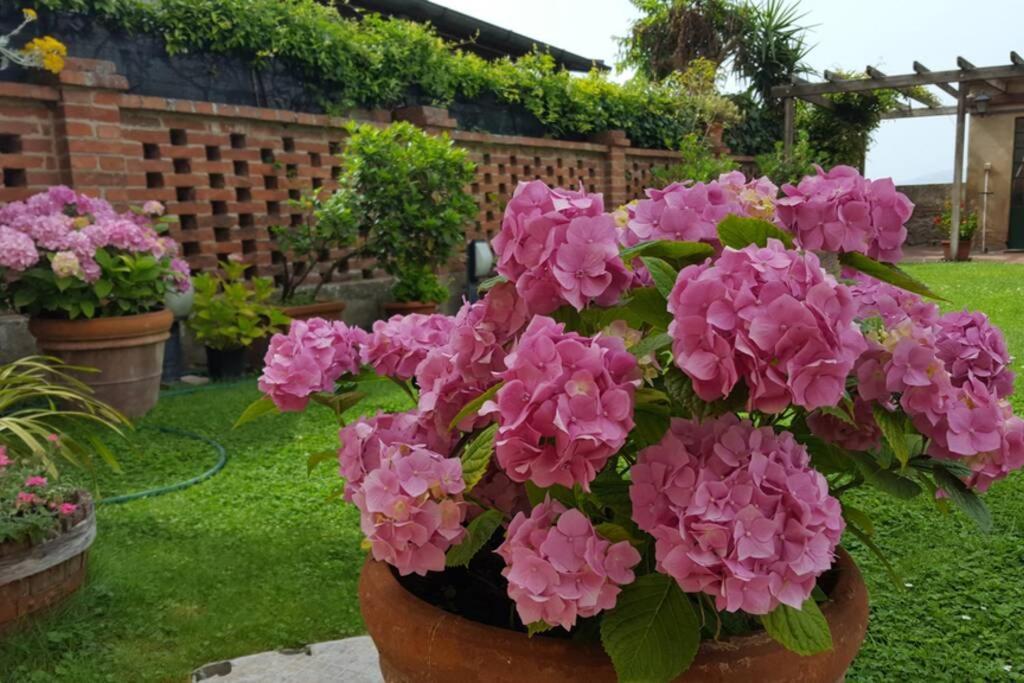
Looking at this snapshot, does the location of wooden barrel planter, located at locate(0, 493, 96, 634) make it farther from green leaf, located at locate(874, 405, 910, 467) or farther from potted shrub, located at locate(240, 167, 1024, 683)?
green leaf, located at locate(874, 405, 910, 467)

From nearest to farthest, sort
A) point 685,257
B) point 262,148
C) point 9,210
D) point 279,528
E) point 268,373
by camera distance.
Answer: point 685,257 < point 268,373 < point 279,528 < point 9,210 < point 262,148

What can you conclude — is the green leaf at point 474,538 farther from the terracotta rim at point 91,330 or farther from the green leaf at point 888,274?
the terracotta rim at point 91,330

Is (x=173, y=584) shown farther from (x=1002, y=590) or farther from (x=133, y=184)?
(x=133, y=184)

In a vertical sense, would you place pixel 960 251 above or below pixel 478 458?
below

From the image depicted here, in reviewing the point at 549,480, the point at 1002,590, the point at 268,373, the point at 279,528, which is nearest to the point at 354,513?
the point at 279,528

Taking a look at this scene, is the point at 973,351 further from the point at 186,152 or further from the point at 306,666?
the point at 186,152

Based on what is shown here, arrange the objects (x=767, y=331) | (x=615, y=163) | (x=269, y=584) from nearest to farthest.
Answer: (x=767, y=331)
(x=269, y=584)
(x=615, y=163)

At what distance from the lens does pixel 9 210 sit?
148 inches

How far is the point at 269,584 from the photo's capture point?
2268 mm

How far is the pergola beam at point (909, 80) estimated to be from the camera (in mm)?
10828

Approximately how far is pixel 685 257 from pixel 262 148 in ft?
16.7

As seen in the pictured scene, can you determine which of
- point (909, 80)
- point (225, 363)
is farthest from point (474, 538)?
point (909, 80)

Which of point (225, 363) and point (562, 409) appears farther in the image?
point (225, 363)

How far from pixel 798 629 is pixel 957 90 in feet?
44.0
